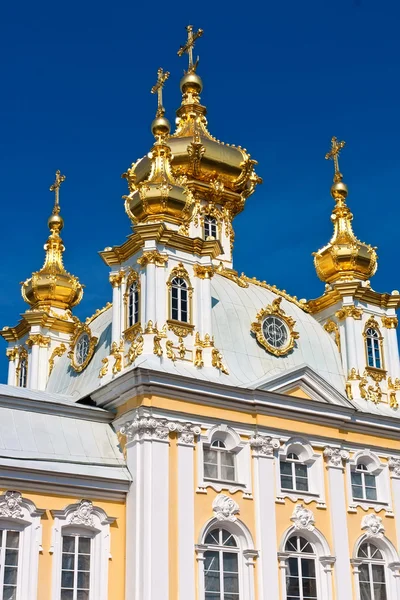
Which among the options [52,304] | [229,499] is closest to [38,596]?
[229,499]

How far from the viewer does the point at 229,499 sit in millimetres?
24531

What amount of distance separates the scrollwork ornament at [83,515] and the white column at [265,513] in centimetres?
440

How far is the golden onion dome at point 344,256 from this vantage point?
102 feet

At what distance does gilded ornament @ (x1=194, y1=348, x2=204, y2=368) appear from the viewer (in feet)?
84.4

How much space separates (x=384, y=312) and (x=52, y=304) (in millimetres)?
10805

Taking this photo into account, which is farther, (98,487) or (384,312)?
(384,312)

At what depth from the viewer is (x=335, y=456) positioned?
27000 millimetres

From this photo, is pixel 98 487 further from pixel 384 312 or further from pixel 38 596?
pixel 384 312

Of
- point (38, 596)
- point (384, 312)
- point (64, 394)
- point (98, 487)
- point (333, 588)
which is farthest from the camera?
point (384, 312)

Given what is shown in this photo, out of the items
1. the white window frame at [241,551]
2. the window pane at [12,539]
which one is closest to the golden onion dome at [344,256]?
the white window frame at [241,551]

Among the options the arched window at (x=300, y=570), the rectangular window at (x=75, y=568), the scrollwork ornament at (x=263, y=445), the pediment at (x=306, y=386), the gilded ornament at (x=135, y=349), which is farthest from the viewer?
the pediment at (x=306, y=386)

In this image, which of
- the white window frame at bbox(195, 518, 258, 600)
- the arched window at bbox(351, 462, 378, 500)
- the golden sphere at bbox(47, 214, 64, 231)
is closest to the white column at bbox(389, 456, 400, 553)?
the arched window at bbox(351, 462, 378, 500)

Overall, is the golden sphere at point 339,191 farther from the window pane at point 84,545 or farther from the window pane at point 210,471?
the window pane at point 84,545

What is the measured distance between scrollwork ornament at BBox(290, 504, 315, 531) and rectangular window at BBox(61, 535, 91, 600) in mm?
5626
